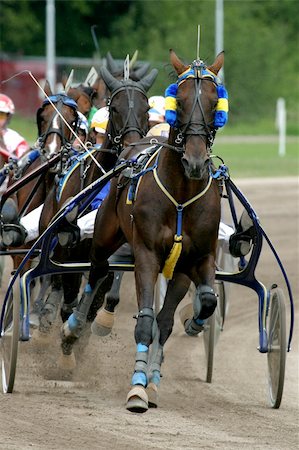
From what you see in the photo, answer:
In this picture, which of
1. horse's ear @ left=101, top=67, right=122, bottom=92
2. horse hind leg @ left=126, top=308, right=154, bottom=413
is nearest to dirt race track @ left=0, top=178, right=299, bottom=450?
horse hind leg @ left=126, top=308, right=154, bottom=413

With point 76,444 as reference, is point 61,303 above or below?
above

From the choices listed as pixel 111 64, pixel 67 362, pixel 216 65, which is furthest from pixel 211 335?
pixel 111 64

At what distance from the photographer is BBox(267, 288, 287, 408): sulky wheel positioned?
769cm

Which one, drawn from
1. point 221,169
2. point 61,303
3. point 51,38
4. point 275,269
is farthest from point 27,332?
point 51,38

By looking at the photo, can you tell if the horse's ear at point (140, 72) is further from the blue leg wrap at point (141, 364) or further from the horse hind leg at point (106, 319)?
the blue leg wrap at point (141, 364)

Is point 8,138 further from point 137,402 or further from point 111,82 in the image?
point 137,402

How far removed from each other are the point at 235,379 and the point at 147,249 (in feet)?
7.03

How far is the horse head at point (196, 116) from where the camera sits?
670 cm

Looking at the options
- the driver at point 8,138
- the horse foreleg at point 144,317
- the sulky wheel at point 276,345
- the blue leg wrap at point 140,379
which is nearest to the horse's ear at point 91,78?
the driver at point 8,138

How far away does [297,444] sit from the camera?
6570 mm

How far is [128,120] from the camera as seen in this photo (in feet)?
27.5

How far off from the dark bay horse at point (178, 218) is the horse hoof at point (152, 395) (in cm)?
1

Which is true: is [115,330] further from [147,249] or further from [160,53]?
[160,53]

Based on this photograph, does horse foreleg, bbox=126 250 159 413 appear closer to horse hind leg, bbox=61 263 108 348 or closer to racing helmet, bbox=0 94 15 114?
horse hind leg, bbox=61 263 108 348
